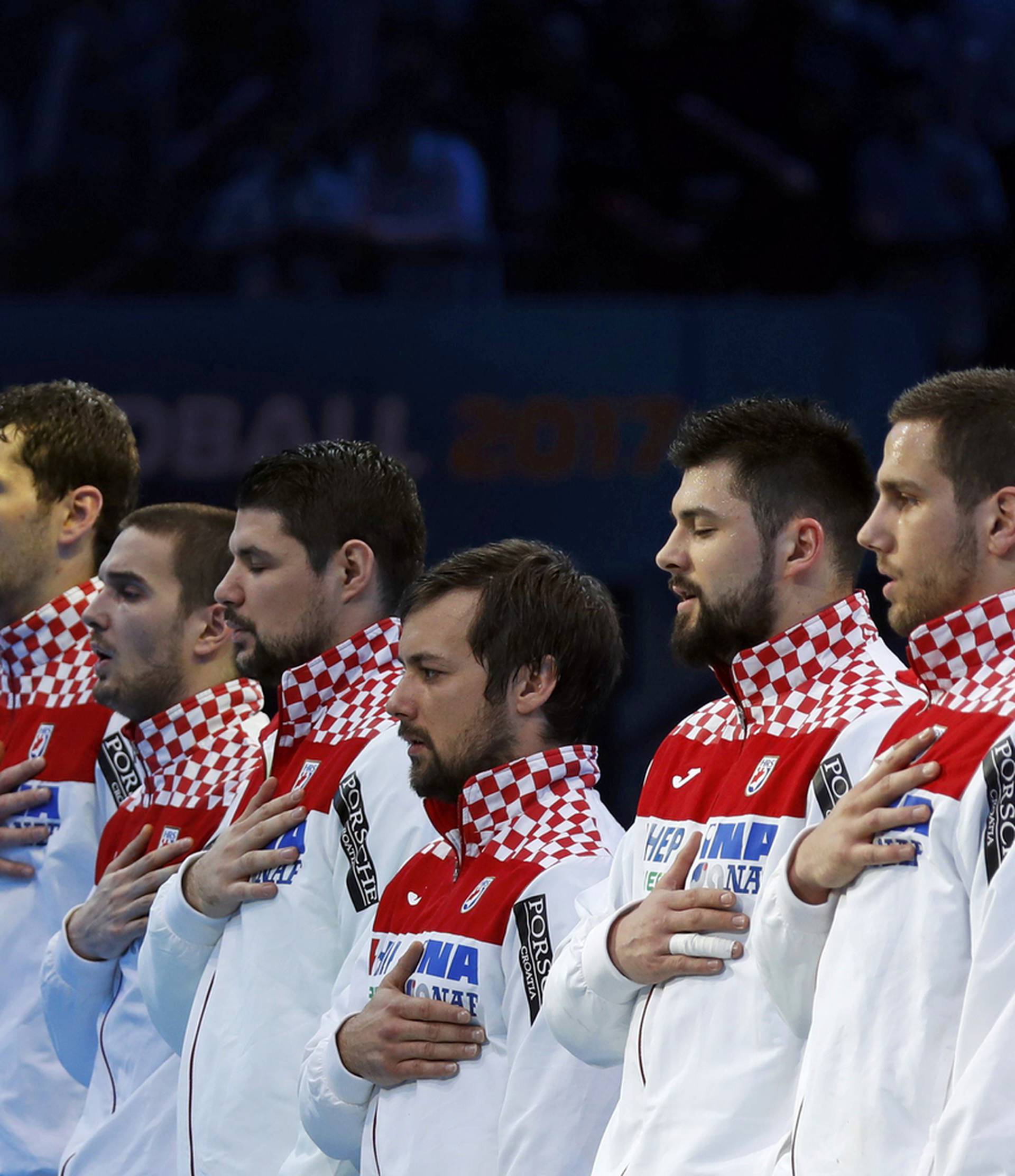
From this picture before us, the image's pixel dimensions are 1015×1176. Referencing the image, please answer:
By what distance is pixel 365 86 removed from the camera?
7.18 metres

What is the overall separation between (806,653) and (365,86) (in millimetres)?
5402

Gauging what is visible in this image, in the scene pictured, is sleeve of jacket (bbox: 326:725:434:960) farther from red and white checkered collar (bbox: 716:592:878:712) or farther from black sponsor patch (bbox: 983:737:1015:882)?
black sponsor patch (bbox: 983:737:1015:882)

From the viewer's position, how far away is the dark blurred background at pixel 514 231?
6004mm

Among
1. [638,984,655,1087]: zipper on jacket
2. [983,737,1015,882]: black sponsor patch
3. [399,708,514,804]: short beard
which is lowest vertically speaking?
[638,984,655,1087]: zipper on jacket

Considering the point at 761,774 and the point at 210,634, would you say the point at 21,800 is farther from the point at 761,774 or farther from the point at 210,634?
the point at 761,774

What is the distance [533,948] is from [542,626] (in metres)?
0.47

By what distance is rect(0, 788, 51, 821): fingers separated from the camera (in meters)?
3.36

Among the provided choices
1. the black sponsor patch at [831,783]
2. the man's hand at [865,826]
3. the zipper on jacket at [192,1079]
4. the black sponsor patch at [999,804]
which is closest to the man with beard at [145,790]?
the zipper on jacket at [192,1079]

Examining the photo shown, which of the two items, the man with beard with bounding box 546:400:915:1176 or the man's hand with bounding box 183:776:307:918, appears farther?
the man's hand with bounding box 183:776:307:918

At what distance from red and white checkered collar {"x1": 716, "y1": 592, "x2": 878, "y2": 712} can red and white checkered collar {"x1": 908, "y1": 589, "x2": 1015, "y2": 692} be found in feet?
1.00

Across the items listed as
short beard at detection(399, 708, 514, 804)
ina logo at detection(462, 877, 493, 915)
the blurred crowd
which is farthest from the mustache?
the blurred crowd

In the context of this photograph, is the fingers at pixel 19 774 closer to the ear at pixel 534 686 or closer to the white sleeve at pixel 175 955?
the white sleeve at pixel 175 955

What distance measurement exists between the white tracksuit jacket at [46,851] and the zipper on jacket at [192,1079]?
2.06 feet

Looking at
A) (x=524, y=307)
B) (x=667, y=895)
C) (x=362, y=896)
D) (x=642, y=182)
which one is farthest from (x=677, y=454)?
(x=642, y=182)
